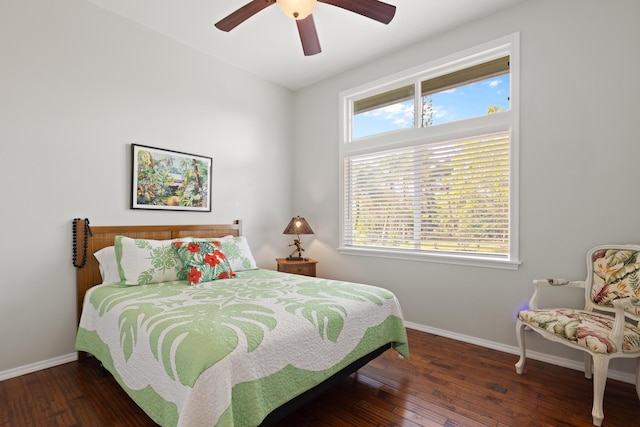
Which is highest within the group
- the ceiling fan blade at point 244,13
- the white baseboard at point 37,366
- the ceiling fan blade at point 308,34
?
the ceiling fan blade at point 244,13

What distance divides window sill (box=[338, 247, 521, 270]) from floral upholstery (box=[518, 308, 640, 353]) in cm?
57

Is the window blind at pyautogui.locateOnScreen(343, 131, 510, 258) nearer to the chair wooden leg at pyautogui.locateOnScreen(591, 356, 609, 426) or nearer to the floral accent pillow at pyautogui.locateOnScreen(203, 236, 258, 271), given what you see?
the chair wooden leg at pyautogui.locateOnScreen(591, 356, 609, 426)

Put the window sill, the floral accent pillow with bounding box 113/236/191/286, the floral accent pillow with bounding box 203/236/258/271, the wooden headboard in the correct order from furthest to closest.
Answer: the floral accent pillow with bounding box 203/236/258/271
the window sill
the wooden headboard
the floral accent pillow with bounding box 113/236/191/286

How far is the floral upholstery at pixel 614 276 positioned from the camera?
212cm

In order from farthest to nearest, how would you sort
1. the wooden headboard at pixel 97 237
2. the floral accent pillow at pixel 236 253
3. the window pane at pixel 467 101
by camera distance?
1. the floral accent pillow at pixel 236 253
2. the window pane at pixel 467 101
3. the wooden headboard at pixel 97 237

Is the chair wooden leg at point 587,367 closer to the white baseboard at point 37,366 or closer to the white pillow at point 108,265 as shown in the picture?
the white pillow at point 108,265

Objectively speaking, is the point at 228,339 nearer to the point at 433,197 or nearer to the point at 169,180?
the point at 169,180

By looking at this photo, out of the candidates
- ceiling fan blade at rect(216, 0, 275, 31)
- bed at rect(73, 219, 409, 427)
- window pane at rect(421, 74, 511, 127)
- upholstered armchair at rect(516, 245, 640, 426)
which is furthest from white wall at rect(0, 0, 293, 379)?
upholstered armchair at rect(516, 245, 640, 426)

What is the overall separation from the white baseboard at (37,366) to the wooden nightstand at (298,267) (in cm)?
203

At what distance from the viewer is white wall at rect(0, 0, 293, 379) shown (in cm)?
236

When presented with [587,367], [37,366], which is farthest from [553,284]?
[37,366]

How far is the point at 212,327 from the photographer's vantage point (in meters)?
1.60

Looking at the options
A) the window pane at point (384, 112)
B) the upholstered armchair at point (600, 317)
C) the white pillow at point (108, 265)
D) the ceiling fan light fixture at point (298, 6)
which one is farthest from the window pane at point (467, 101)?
the white pillow at point (108, 265)

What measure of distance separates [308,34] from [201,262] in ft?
6.64
